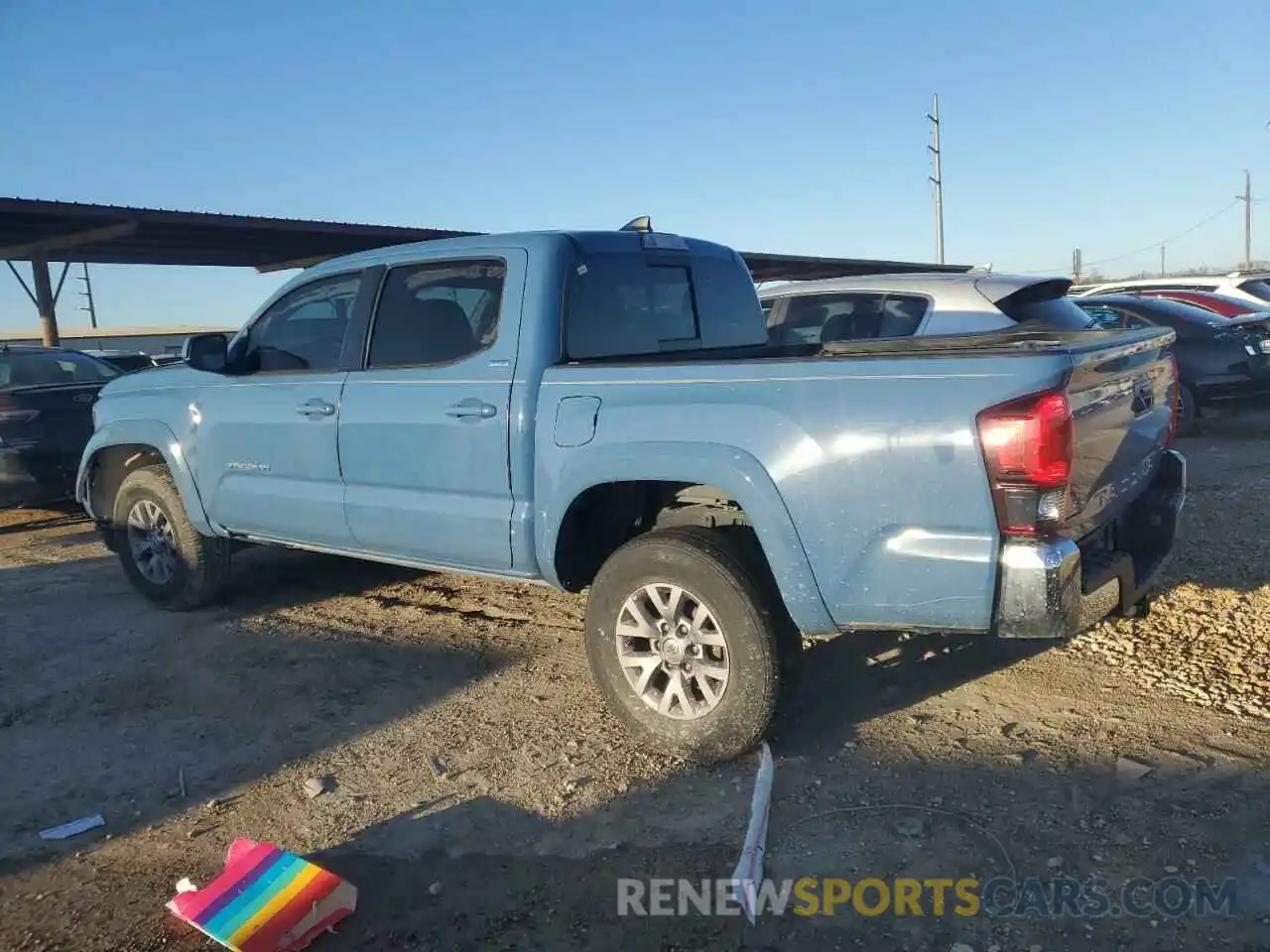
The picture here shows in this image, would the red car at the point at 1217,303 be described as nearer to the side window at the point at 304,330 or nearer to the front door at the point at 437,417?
the front door at the point at 437,417

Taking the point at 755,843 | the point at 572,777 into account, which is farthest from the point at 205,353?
the point at 755,843

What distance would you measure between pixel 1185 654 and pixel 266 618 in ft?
15.3

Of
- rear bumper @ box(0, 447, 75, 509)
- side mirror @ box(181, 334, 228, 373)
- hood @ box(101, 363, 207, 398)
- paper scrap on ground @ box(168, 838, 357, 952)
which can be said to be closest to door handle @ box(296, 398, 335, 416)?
side mirror @ box(181, 334, 228, 373)

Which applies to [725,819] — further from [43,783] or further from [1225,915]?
[43,783]

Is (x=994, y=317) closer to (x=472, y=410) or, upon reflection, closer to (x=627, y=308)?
(x=627, y=308)

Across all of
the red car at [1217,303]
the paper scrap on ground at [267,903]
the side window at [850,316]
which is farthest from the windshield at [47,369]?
the red car at [1217,303]

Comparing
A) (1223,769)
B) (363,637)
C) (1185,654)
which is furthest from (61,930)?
(1185,654)

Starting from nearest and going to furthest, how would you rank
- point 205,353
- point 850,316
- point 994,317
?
point 205,353
point 994,317
point 850,316

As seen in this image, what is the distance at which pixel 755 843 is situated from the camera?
305 centimetres

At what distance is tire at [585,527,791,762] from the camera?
11.4 feet

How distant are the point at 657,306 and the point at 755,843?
2529 millimetres

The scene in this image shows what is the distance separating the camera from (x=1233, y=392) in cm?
983

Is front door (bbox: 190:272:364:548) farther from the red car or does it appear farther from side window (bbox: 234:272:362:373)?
the red car

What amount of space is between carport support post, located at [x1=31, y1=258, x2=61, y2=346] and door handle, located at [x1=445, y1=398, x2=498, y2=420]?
16.1 metres
